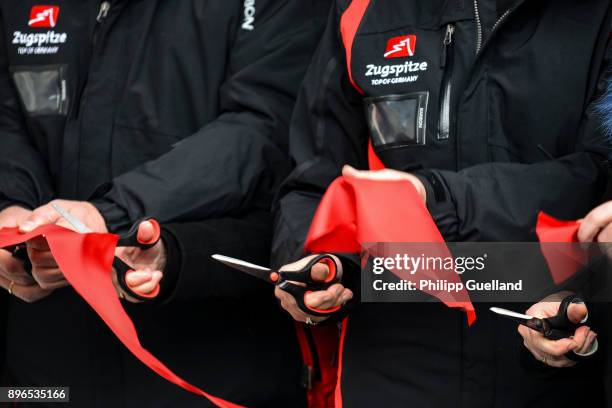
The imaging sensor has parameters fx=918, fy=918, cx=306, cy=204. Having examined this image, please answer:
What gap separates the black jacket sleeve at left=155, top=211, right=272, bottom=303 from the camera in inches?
67.1

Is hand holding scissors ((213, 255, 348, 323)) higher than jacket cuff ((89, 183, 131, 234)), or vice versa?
hand holding scissors ((213, 255, 348, 323))

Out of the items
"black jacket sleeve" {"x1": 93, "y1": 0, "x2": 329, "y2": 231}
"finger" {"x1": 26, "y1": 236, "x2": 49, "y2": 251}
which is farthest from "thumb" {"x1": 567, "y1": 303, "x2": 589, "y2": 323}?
"finger" {"x1": 26, "y1": 236, "x2": 49, "y2": 251}

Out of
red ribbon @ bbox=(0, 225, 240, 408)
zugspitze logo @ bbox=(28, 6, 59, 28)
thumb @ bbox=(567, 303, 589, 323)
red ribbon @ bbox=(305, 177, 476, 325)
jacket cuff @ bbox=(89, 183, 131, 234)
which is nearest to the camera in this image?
thumb @ bbox=(567, 303, 589, 323)

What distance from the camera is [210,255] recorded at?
1758mm

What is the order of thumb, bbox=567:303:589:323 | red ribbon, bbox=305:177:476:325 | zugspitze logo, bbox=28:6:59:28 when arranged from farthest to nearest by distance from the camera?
zugspitze logo, bbox=28:6:59:28, red ribbon, bbox=305:177:476:325, thumb, bbox=567:303:589:323

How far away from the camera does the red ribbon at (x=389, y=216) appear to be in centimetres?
143

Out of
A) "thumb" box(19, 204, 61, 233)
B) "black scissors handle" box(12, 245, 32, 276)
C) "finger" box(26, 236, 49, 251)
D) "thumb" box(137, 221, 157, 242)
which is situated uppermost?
"thumb" box(137, 221, 157, 242)

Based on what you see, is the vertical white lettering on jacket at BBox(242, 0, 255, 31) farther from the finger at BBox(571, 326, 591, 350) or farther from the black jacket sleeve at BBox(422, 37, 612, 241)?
the finger at BBox(571, 326, 591, 350)

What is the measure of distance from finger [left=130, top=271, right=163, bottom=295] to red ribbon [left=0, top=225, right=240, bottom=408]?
5 cm

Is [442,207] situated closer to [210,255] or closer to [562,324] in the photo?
[562,324]

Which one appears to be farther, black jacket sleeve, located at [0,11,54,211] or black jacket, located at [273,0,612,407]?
black jacket sleeve, located at [0,11,54,211]

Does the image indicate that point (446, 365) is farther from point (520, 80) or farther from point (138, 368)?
point (138, 368)

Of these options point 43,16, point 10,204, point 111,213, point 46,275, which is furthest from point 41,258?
point 43,16

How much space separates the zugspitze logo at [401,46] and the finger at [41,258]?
28.6 inches
